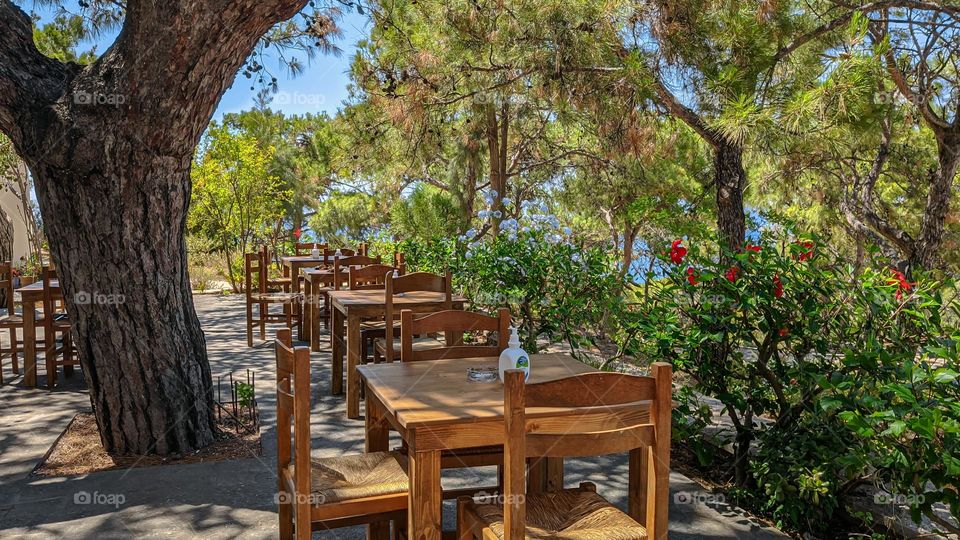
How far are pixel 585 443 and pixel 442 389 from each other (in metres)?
0.61

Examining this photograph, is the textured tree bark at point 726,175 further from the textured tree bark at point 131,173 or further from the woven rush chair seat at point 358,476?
the woven rush chair seat at point 358,476

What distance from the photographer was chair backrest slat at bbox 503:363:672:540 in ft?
5.43

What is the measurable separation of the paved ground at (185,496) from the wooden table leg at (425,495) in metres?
0.87

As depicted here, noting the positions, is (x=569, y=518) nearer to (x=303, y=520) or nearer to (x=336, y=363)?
(x=303, y=520)

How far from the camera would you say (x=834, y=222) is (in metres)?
11.4

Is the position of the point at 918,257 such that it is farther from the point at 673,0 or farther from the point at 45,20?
the point at 45,20

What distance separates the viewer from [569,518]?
1.95 m

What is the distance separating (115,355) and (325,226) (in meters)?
10.5

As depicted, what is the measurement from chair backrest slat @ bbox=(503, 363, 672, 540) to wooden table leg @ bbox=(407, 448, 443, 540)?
27 centimetres

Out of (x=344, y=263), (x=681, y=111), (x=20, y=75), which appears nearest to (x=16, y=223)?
(x=344, y=263)

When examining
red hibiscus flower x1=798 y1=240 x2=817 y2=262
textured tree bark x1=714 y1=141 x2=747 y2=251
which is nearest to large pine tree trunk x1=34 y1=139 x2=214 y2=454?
red hibiscus flower x1=798 y1=240 x2=817 y2=262

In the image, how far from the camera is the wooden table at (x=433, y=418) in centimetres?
190

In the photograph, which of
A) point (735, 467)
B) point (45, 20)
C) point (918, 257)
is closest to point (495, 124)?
point (918, 257)

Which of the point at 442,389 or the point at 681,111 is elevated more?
the point at 681,111
